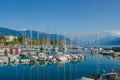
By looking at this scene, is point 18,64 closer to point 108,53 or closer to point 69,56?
point 69,56

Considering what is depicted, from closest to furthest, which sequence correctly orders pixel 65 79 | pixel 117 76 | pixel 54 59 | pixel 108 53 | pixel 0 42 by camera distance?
1. pixel 117 76
2. pixel 65 79
3. pixel 54 59
4. pixel 108 53
5. pixel 0 42

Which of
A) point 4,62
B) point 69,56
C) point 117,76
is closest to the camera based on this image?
point 117,76

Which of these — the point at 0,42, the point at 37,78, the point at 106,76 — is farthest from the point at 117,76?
the point at 0,42

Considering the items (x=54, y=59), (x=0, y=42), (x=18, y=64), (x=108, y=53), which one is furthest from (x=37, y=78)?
(x=0, y=42)

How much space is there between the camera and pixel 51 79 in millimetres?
41219

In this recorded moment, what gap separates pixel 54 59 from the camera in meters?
72.8

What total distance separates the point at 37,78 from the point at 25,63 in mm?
24558

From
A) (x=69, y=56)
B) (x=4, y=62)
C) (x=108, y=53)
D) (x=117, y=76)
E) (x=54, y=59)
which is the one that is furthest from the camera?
(x=108, y=53)

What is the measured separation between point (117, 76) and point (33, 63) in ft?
142

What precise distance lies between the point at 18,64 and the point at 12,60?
9.04ft

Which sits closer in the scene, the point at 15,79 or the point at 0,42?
the point at 15,79

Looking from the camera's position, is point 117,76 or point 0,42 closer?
point 117,76

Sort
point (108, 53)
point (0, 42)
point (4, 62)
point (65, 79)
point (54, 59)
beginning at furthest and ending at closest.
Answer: point (0, 42), point (108, 53), point (54, 59), point (4, 62), point (65, 79)

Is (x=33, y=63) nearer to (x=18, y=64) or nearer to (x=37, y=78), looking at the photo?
(x=18, y=64)
